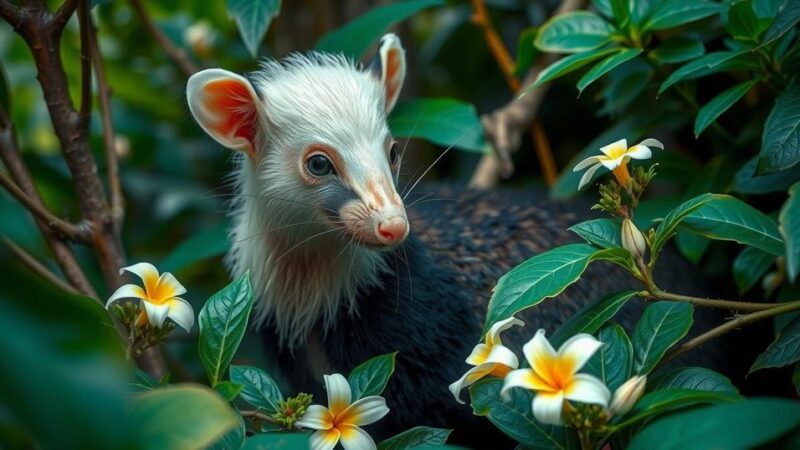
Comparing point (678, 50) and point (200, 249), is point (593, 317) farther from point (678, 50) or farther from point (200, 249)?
point (200, 249)

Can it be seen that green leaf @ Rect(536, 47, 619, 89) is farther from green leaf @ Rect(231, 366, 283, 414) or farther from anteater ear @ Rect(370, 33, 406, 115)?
green leaf @ Rect(231, 366, 283, 414)

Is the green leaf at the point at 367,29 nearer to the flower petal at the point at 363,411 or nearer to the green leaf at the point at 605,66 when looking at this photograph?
the green leaf at the point at 605,66

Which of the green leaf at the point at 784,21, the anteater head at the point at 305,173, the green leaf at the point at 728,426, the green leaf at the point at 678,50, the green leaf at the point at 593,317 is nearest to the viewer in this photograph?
the green leaf at the point at 728,426

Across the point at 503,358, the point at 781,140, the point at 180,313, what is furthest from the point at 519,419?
the point at 781,140

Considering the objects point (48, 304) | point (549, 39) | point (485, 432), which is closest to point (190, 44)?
point (549, 39)

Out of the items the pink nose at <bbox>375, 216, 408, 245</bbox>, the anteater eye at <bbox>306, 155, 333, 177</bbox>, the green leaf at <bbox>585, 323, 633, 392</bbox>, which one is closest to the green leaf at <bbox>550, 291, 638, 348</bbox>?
the green leaf at <bbox>585, 323, 633, 392</bbox>

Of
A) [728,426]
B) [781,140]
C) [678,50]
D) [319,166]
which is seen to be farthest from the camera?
[678,50]

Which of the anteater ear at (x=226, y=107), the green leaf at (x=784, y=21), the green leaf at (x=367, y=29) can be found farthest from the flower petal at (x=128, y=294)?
the green leaf at (x=784, y=21)
